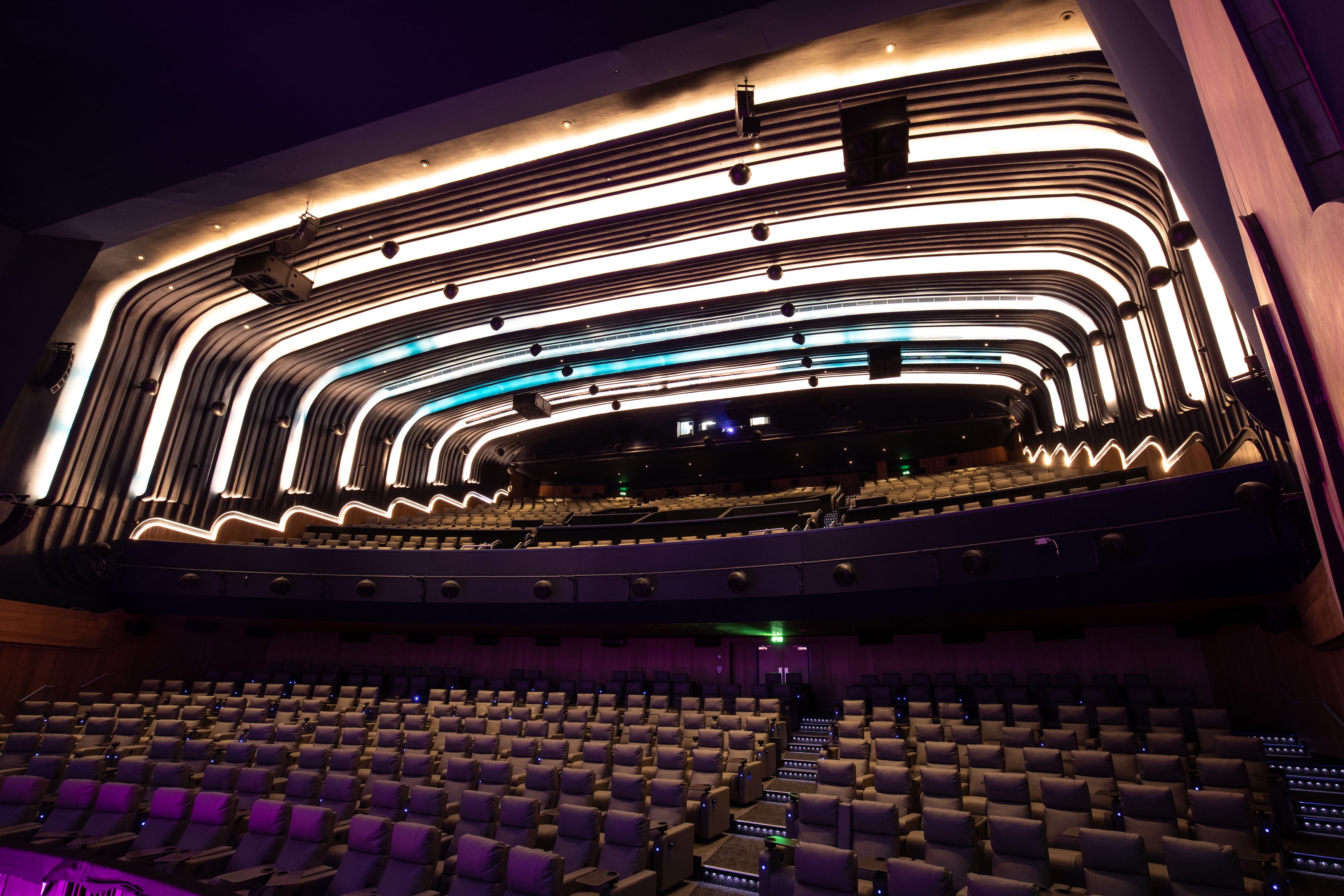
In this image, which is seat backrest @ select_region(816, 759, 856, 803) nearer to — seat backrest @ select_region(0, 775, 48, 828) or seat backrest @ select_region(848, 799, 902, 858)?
seat backrest @ select_region(848, 799, 902, 858)

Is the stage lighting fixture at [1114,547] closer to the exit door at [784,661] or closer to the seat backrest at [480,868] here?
the exit door at [784,661]

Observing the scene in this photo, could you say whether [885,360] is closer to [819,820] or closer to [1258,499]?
[1258,499]

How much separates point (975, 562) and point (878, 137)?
5.27m

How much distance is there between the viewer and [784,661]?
37.2ft

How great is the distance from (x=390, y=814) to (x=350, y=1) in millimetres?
5564

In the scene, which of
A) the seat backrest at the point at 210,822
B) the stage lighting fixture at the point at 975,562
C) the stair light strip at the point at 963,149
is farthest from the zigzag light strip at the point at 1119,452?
the seat backrest at the point at 210,822

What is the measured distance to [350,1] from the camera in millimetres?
2822

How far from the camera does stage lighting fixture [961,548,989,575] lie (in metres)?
7.89

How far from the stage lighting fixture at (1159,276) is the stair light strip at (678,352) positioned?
4.13 meters

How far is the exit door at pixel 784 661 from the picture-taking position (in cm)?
1121

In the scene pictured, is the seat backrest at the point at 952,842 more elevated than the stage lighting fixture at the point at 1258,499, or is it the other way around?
the stage lighting fixture at the point at 1258,499

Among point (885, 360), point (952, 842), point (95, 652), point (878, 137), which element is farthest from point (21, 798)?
point (885, 360)

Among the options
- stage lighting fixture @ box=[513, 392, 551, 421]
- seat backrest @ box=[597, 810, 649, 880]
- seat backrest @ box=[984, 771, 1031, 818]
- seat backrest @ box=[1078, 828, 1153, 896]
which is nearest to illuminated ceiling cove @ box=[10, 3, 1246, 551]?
stage lighting fixture @ box=[513, 392, 551, 421]

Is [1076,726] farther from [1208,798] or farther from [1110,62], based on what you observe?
[1110,62]
